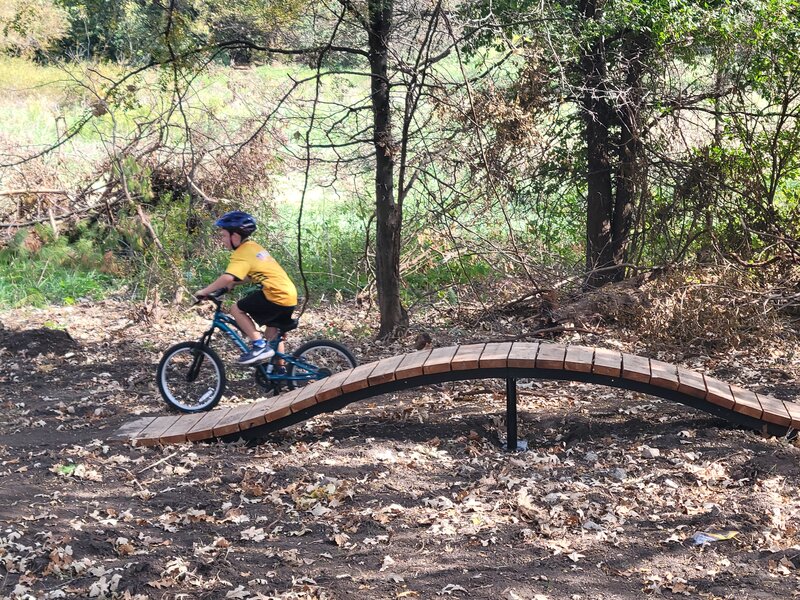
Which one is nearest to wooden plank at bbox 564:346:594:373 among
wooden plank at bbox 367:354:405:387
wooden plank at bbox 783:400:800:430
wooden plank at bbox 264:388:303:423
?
wooden plank at bbox 367:354:405:387

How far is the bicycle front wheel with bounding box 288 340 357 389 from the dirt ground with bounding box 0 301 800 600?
1.25 feet

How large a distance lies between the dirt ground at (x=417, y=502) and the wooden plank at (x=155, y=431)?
10 centimetres

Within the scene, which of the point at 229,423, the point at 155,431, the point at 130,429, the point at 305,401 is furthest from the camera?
the point at 130,429

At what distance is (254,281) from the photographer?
6020mm

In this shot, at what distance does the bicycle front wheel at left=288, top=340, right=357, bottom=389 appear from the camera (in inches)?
246

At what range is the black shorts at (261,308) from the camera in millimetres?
6035

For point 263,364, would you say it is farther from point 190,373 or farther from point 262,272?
point 262,272

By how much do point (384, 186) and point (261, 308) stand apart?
206 centimetres

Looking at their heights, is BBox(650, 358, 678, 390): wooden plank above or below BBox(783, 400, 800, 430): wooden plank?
above

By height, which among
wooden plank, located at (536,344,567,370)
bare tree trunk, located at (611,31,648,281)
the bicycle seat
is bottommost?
wooden plank, located at (536,344,567,370)

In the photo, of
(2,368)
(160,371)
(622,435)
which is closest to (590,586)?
(622,435)

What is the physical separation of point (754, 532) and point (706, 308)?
3542mm

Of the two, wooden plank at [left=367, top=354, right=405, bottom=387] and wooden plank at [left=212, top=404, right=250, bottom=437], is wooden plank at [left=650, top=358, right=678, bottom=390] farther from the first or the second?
wooden plank at [left=212, top=404, right=250, bottom=437]

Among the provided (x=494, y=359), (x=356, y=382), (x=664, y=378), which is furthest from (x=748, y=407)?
(x=356, y=382)
